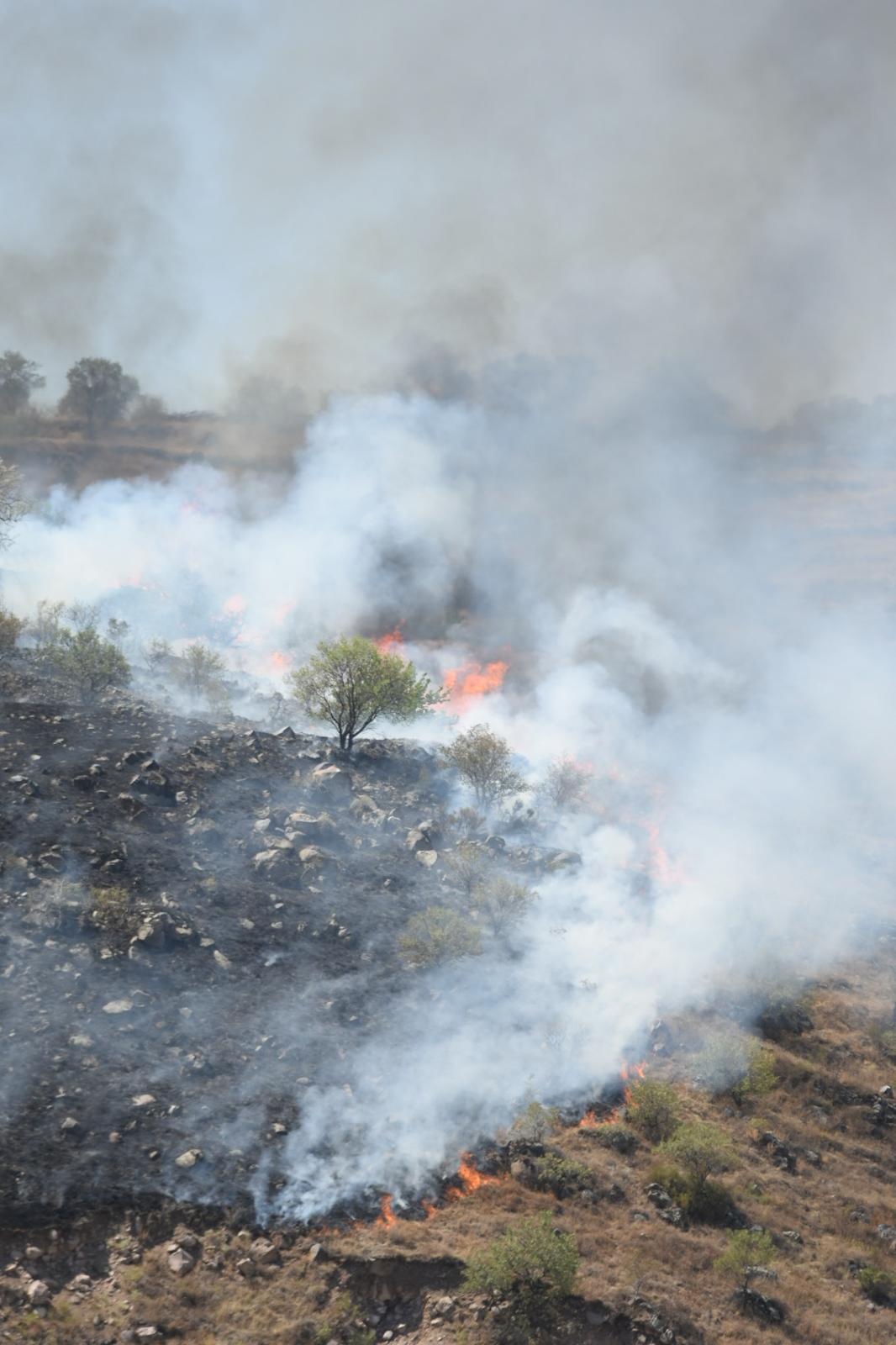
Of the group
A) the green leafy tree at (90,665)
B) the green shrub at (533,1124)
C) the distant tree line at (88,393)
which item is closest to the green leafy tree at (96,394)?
the distant tree line at (88,393)

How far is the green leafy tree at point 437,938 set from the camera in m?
24.3

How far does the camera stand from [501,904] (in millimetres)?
27141

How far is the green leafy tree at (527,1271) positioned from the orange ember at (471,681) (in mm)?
38625

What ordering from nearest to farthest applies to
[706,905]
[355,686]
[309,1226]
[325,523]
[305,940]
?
[309,1226] < [305,940] < [706,905] < [355,686] < [325,523]

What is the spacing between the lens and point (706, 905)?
1305 inches

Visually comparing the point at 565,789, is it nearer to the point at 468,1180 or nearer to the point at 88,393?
the point at 468,1180

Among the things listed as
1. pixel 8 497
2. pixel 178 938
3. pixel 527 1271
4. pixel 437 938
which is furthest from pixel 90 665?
pixel 527 1271

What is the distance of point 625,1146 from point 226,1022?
11458mm

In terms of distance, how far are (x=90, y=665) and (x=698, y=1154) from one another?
118 feet

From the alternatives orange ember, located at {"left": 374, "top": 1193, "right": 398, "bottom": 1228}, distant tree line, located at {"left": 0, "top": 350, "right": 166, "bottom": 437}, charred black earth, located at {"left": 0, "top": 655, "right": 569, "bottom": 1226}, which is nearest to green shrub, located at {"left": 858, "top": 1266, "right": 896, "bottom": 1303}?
orange ember, located at {"left": 374, "top": 1193, "right": 398, "bottom": 1228}

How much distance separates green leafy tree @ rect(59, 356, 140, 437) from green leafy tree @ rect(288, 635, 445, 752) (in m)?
70.8

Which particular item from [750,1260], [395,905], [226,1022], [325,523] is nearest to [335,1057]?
[226,1022]

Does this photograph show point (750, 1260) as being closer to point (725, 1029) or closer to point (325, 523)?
point (725, 1029)

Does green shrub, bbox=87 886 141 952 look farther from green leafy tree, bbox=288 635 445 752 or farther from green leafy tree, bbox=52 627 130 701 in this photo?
green leafy tree, bbox=52 627 130 701
